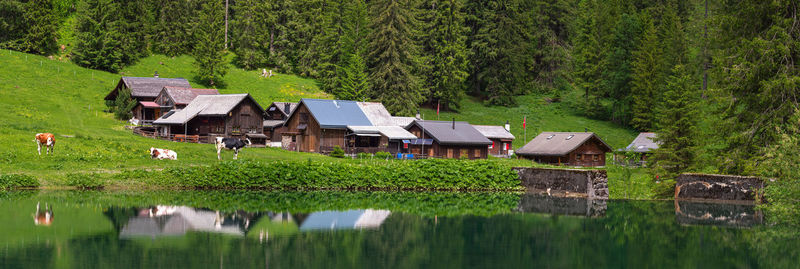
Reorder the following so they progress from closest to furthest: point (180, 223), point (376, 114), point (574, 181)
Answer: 1. point (180, 223)
2. point (574, 181)
3. point (376, 114)

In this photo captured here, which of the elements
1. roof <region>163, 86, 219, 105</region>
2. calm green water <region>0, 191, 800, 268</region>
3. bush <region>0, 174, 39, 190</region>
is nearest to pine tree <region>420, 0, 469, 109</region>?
roof <region>163, 86, 219, 105</region>

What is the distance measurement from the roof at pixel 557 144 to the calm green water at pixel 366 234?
37.2 meters

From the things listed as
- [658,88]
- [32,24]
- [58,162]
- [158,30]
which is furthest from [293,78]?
[58,162]

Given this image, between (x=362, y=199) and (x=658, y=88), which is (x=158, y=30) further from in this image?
(x=362, y=199)

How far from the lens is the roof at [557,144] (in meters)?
70.1

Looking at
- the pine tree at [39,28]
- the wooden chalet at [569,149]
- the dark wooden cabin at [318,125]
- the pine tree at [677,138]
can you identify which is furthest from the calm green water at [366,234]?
the pine tree at [39,28]

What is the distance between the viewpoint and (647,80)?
90.0 meters

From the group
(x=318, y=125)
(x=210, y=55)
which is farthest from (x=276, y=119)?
(x=210, y=55)

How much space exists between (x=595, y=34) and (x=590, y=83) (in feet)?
30.7

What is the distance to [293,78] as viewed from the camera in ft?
346

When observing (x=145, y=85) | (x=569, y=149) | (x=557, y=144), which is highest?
(x=145, y=85)

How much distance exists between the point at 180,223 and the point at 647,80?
7774 cm

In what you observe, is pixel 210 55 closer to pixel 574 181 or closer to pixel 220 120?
pixel 220 120

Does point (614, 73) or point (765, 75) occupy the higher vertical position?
point (614, 73)
